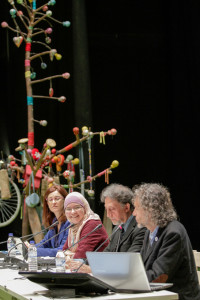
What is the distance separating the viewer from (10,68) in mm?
6195

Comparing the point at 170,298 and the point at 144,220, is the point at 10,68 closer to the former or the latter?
the point at 144,220

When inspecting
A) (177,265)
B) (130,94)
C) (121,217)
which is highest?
(130,94)

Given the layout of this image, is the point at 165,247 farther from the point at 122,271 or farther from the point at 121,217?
the point at 121,217

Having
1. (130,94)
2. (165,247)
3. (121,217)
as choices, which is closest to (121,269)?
(165,247)

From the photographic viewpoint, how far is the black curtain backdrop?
19.8 feet

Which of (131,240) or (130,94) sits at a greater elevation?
(130,94)

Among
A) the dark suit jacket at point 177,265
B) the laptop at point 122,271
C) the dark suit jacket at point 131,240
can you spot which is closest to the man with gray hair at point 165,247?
the dark suit jacket at point 177,265

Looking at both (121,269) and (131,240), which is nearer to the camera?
(121,269)

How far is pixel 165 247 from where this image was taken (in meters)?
2.79

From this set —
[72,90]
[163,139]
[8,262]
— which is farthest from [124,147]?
[8,262]

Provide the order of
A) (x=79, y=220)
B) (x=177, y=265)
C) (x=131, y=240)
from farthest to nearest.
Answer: (x=79, y=220), (x=131, y=240), (x=177, y=265)

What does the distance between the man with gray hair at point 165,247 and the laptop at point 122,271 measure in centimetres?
18

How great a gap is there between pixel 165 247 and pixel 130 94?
12.3 ft

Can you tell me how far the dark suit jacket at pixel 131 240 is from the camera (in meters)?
3.32
